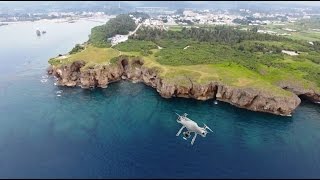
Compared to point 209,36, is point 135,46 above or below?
below

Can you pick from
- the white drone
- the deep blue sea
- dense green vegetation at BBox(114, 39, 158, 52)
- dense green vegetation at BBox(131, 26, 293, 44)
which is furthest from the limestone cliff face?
dense green vegetation at BBox(131, 26, 293, 44)

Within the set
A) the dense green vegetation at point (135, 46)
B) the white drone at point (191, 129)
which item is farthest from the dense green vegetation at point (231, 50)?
the white drone at point (191, 129)

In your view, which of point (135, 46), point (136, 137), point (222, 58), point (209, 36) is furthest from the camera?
point (209, 36)

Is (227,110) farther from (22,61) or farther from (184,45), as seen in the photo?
(22,61)

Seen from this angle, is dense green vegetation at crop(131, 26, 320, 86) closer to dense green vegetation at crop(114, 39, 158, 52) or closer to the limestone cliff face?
dense green vegetation at crop(114, 39, 158, 52)

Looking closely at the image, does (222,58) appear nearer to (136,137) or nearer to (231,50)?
(231,50)

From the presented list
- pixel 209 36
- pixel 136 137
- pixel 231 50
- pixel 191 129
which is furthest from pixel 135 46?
pixel 191 129
